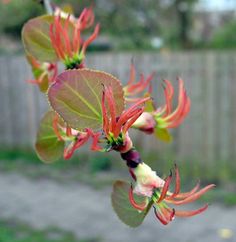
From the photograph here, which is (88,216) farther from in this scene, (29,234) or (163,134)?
(163,134)

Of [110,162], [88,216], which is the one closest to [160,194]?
[88,216]

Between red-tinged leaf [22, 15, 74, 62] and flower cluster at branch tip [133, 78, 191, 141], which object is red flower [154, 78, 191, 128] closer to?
flower cluster at branch tip [133, 78, 191, 141]

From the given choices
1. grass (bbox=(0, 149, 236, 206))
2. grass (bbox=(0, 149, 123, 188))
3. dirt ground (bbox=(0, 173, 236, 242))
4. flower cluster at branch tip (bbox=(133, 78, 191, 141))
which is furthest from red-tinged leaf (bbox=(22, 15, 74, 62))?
grass (bbox=(0, 149, 123, 188))

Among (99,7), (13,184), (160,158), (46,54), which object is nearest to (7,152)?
(13,184)

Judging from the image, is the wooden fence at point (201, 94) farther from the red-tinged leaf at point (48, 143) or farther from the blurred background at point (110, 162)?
the red-tinged leaf at point (48, 143)

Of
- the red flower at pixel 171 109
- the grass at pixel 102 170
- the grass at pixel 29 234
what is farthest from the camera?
the grass at pixel 102 170

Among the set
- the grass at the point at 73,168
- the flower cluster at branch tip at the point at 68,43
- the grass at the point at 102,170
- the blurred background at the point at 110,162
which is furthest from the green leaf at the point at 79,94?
the grass at the point at 73,168
